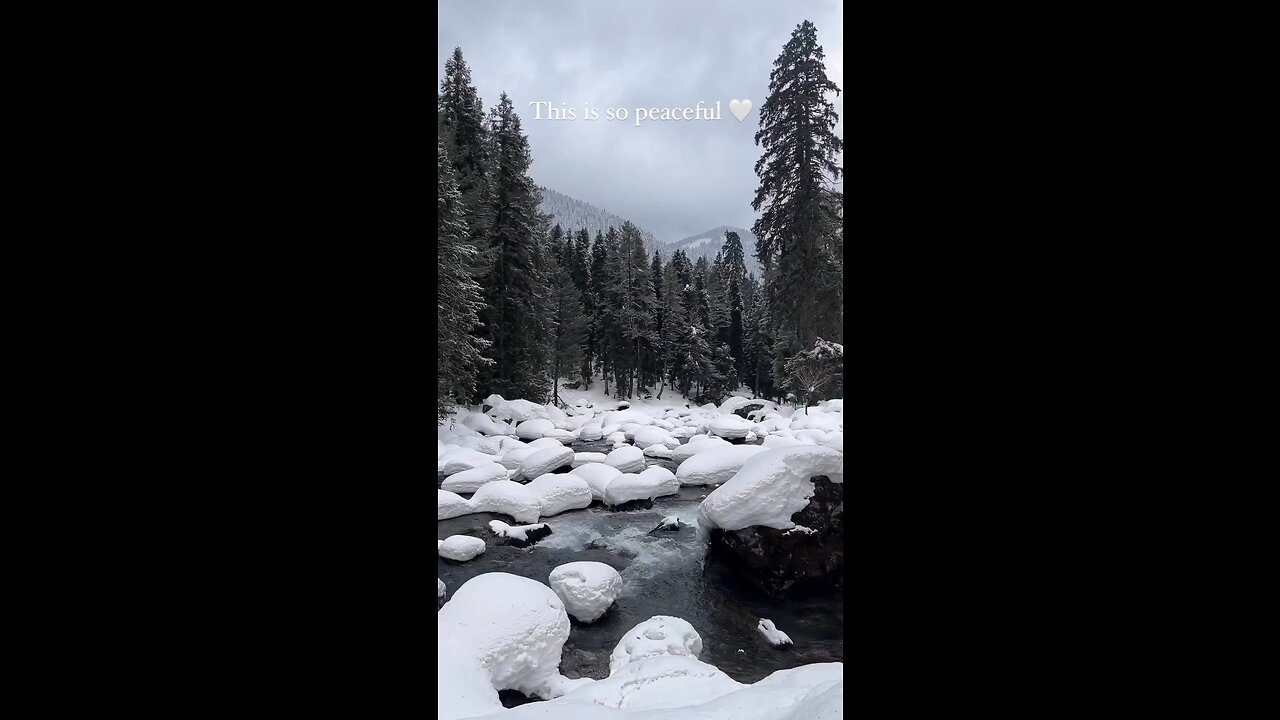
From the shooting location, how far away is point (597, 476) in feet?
34.0

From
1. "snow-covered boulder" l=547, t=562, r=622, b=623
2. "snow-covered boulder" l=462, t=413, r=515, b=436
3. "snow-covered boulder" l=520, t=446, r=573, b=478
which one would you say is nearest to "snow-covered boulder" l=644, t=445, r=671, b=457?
"snow-covered boulder" l=520, t=446, r=573, b=478

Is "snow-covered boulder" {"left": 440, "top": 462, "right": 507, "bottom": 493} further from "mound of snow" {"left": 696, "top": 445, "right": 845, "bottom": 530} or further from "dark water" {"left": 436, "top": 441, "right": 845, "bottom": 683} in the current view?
"mound of snow" {"left": 696, "top": 445, "right": 845, "bottom": 530}

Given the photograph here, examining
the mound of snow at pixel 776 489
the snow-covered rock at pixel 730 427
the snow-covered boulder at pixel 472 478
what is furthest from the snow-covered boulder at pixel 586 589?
the snow-covered rock at pixel 730 427

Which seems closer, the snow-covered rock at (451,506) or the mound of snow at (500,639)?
the mound of snow at (500,639)

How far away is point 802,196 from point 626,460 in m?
9.50

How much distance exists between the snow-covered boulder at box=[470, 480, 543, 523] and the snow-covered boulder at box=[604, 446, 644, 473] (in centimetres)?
282

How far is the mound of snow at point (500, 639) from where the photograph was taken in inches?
165

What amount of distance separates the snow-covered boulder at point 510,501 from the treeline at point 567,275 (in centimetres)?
334

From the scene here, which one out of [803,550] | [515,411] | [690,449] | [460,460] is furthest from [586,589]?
[515,411]

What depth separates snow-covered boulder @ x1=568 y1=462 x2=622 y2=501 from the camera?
1019 centimetres

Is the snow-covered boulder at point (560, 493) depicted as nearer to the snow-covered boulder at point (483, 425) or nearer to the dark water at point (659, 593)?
the dark water at point (659, 593)

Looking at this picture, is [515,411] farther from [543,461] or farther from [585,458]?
[543,461]
